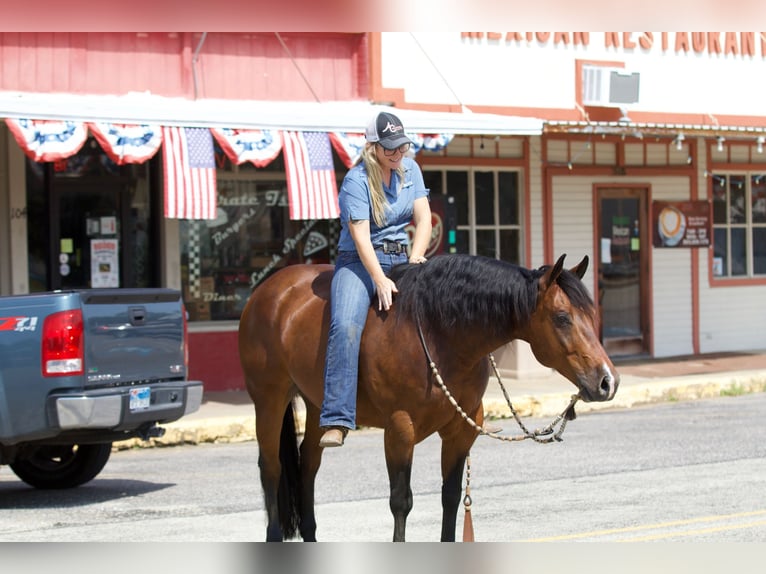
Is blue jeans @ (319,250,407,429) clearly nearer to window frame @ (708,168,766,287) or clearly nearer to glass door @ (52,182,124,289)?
glass door @ (52,182,124,289)

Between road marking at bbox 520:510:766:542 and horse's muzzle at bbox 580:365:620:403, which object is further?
road marking at bbox 520:510:766:542

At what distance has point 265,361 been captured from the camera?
702cm

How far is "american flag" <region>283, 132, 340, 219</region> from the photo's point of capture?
47.3 feet

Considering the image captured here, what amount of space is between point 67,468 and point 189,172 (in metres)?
4.61

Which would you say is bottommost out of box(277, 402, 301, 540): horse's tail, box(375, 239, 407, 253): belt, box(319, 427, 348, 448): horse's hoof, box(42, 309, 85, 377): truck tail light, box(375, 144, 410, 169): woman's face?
box(277, 402, 301, 540): horse's tail

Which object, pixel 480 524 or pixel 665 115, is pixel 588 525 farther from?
A: pixel 665 115

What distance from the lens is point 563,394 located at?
15.3 metres

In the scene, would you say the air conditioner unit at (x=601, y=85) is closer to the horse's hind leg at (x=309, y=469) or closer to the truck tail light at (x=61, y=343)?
the truck tail light at (x=61, y=343)

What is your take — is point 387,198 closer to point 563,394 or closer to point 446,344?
point 446,344

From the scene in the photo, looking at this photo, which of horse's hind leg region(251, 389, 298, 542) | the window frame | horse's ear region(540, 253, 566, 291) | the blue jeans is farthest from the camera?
the window frame

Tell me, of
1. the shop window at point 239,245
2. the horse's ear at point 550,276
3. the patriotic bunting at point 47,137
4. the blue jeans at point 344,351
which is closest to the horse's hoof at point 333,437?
the blue jeans at point 344,351

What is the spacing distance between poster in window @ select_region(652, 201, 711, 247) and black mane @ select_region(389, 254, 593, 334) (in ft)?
47.8

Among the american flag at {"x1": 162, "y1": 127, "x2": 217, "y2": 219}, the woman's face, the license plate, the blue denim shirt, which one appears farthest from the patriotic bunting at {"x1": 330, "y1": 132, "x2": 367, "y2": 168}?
the woman's face
